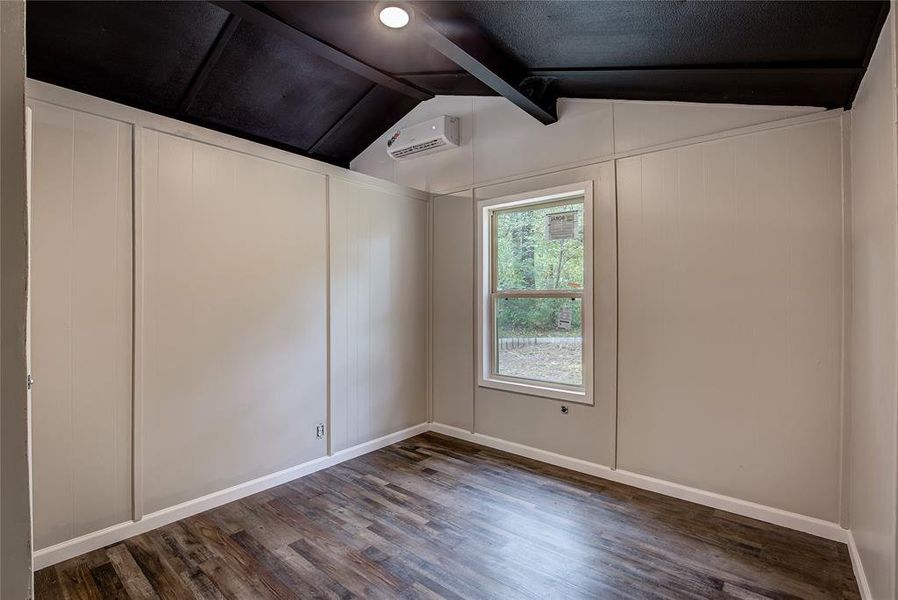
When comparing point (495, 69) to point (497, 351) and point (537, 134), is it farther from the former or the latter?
point (497, 351)

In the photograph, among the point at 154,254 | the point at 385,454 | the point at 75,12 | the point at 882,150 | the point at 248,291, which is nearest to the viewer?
the point at 882,150

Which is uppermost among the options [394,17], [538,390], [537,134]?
[394,17]

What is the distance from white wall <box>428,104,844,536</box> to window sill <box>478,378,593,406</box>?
0.23ft

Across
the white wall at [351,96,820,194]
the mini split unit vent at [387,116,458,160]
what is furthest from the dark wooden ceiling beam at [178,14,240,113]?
the white wall at [351,96,820,194]

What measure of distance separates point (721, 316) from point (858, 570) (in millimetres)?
1330

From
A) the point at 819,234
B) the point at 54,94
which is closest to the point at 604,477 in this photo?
the point at 819,234

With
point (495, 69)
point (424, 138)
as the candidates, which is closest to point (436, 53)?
point (495, 69)

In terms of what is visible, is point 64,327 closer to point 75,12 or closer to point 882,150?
point 75,12

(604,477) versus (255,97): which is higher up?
(255,97)

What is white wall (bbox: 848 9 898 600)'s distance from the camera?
150 cm

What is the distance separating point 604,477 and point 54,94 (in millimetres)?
3885

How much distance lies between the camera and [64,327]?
86.0 inches

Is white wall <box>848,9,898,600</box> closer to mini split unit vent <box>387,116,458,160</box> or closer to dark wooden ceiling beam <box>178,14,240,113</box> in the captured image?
mini split unit vent <box>387,116,458,160</box>

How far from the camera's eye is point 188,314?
8.58 ft
